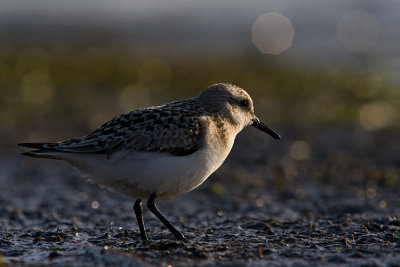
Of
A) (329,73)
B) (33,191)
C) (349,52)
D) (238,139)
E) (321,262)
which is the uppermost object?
(349,52)

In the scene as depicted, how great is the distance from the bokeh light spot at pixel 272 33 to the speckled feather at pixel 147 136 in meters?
15.4

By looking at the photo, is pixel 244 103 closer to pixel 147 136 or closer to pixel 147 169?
pixel 147 136

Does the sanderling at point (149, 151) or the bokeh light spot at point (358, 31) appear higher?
the bokeh light spot at point (358, 31)

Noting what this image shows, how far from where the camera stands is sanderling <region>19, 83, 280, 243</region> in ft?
17.1

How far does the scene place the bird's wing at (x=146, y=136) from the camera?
5.24 metres

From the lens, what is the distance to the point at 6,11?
26.1 m

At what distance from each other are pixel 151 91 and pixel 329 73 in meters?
5.30

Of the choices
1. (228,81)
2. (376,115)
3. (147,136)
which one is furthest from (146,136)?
(228,81)

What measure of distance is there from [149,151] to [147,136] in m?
0.14

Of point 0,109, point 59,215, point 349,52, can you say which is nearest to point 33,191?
point 59,215

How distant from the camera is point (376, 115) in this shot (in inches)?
484

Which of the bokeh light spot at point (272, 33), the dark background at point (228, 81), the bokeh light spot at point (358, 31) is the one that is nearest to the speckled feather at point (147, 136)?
the dark background at point (228, 81)

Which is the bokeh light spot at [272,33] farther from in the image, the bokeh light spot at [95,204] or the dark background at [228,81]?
the bokeh light spot at [95,204]

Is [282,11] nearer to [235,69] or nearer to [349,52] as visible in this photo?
[349,52]
